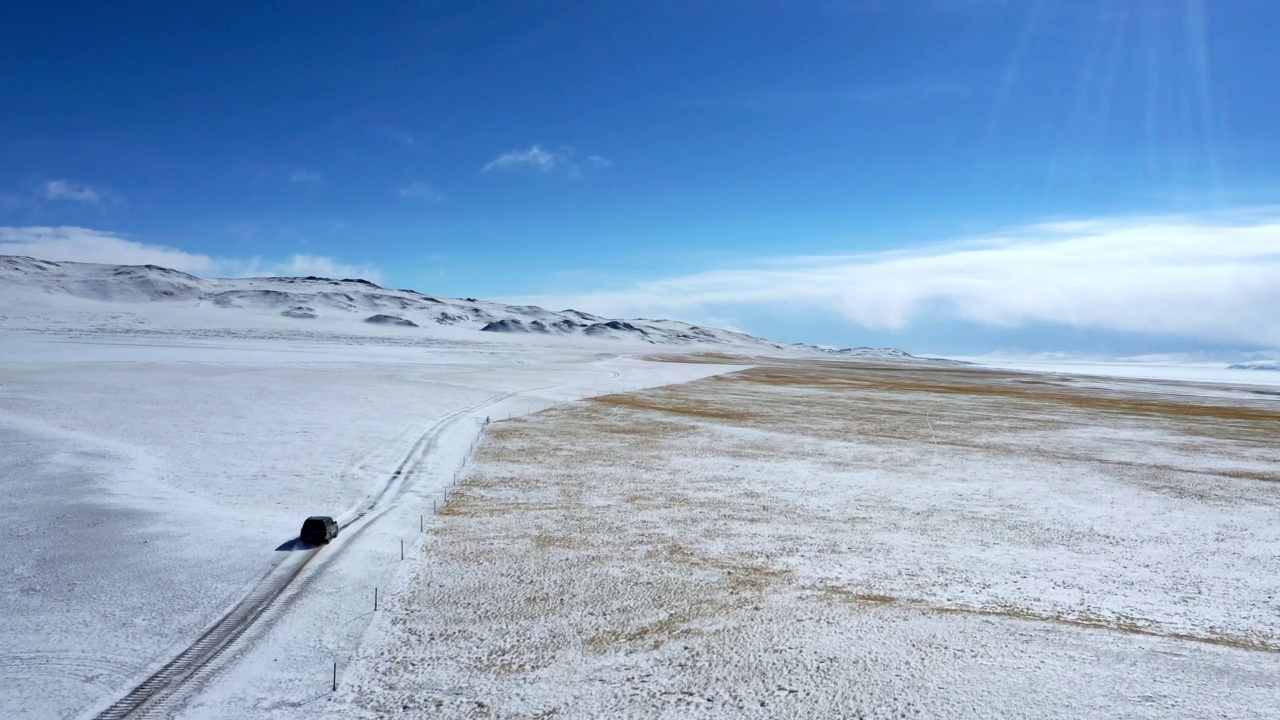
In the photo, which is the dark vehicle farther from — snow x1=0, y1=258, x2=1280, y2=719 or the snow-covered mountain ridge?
the snow-covered mountain ridge

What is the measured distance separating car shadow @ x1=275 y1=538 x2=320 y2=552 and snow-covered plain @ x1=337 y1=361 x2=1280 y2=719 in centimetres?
159

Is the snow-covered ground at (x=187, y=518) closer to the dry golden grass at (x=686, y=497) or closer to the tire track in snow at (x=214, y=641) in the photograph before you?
the tire track in snow at (x=214, y=641)

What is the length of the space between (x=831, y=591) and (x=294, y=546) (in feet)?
23.7

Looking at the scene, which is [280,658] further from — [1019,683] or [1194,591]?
[1194,591]

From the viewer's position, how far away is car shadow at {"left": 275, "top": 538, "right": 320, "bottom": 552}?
10.3 m

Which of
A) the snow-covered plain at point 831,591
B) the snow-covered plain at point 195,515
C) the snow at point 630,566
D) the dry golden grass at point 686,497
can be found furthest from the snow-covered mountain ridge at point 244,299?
the snow-covered plain at point 831,591

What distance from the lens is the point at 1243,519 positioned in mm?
13586

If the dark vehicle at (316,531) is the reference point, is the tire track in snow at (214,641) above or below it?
below

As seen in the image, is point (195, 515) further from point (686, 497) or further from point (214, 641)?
point (686, 497)

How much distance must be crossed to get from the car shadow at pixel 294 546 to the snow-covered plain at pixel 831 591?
1.59 metres

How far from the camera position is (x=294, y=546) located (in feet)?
34.1

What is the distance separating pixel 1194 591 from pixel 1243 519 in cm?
547

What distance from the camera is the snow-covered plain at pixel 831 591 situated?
6750 mm

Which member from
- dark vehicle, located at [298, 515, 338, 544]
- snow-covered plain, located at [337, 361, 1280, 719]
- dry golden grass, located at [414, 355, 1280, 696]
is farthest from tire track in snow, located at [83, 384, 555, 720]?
dry golden grass, located at [414, 355, 1280, 696]
